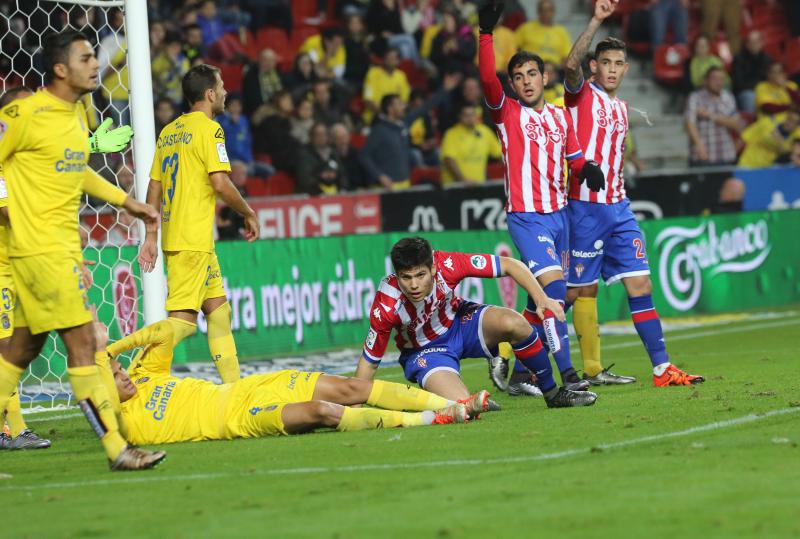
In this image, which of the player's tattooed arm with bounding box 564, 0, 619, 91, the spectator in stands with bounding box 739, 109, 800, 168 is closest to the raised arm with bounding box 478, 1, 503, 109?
the player's tattooed arm with bounding box 564, 0, 619, 91

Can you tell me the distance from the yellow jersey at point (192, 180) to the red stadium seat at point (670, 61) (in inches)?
591

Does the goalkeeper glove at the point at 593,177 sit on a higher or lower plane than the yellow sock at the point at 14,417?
higher

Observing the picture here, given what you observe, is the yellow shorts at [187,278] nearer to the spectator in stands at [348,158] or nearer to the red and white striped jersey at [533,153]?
the red and white striped jersey at [533,153]

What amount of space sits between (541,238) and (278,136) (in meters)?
7.99

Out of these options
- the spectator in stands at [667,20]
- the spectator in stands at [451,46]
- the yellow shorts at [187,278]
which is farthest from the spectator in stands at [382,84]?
the yellow shorts at [187,278]

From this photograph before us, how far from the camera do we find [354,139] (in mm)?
19000

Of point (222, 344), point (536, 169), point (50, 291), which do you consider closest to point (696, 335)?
point (536, 169)

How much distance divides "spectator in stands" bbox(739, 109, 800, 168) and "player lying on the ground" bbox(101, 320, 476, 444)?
14.0m

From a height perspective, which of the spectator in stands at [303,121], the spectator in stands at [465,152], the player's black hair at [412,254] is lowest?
the player's black hair at [412,254]

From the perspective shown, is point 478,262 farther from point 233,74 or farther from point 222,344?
point 233,74

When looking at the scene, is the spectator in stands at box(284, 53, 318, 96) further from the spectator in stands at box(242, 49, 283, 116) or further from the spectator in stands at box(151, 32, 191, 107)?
the spectator in stands at box(151, 32, 191, 107)

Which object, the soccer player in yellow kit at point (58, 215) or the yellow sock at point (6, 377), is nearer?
the soccer player in yellow kit at point (58, 215)

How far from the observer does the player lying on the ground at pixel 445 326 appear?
28.0 ft

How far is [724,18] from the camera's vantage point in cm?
2417
